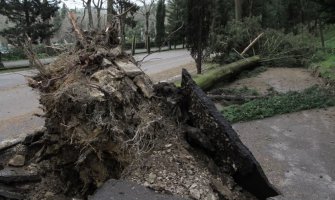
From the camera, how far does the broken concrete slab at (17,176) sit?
5.15 meters

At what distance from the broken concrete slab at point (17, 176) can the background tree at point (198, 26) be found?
1040cm

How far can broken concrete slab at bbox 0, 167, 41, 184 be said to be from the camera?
515 cm

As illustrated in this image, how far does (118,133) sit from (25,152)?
219 cm

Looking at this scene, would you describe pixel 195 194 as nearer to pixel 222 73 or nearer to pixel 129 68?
pixel 129 68

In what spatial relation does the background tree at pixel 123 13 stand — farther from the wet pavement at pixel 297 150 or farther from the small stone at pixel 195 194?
the wet pavement at pixel 297 150

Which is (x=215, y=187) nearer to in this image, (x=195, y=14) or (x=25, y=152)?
(x=25, y=152)

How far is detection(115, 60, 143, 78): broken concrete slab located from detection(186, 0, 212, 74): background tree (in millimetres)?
9473

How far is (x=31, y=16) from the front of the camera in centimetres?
2902

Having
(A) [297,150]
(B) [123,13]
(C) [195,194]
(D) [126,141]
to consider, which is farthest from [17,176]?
(A) [297,150]

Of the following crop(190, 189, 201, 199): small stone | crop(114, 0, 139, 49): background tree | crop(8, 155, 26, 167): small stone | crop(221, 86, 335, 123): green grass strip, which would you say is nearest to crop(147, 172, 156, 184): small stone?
crop(190, 189, 201, 199): small stone

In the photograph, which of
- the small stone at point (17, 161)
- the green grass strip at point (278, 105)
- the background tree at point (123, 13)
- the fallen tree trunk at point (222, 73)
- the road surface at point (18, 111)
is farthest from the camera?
the fallen tree trunk at point (222, 73)

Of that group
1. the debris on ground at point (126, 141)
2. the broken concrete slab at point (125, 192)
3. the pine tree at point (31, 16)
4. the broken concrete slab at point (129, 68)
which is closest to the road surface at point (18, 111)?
the debris on ground at point (126, 141)

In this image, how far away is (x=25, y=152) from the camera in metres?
5.97

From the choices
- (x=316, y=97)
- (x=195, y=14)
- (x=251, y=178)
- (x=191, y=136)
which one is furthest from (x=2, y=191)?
(x=195, y=14)
